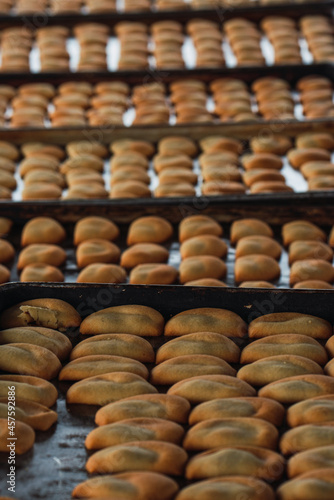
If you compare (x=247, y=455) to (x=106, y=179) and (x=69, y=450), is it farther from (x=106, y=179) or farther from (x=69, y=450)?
(x=106, y=179)

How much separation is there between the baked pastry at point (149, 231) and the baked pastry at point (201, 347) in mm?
614

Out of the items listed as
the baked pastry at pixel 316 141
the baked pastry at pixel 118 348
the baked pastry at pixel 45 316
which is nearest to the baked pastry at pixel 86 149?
the baked pastry at pixel 316 141

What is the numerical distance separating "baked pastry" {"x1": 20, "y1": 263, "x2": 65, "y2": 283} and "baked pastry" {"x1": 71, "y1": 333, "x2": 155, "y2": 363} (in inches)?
17.1

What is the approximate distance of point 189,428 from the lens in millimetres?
1083

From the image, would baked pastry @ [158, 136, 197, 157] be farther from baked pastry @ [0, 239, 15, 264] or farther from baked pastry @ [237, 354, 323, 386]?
baked pastry @ [237, 354, 323, 386]

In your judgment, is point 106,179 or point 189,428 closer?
point 189,428

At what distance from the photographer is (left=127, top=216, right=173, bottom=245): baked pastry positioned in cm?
186

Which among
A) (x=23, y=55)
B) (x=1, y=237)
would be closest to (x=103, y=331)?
(x=1, y=237)

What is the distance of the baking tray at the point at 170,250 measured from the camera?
1.75 m

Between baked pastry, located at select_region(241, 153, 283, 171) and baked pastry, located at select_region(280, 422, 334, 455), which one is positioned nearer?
baked pastry, located at select_region(280, 422, 334, 455)


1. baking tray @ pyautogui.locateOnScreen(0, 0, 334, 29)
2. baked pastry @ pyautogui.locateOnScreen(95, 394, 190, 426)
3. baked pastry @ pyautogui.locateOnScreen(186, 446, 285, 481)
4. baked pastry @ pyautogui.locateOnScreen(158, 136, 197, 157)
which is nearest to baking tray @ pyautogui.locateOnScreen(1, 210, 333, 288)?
baked pastry @ pyautogui.locateOnScreen(158, 136, 197, 157)

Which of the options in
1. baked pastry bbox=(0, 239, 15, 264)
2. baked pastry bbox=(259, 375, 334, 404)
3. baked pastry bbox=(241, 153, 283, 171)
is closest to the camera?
baked pastry bbox=(259, 375, 334, 404)

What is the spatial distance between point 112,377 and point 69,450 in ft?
0.57

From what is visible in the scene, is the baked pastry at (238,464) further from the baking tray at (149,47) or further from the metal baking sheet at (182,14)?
the metal baking sheet at (182,14)
